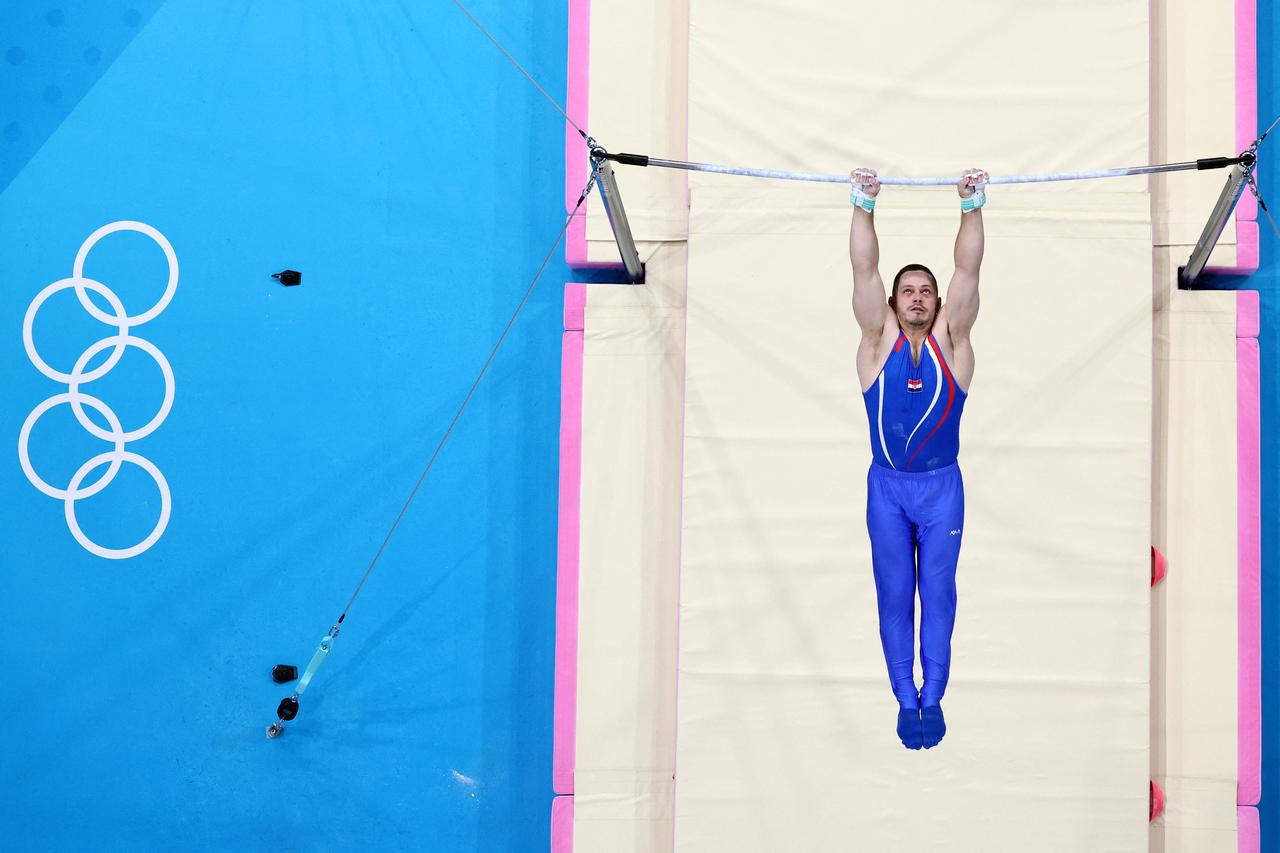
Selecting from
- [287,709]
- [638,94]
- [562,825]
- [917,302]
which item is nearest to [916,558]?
[917,302]

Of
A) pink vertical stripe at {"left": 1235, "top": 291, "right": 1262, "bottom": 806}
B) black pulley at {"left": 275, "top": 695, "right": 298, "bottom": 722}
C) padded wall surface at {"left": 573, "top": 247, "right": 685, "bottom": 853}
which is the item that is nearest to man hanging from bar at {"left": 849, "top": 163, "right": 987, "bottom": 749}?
padded wall surface at {"left": 573, "top": 247, "right": 685, "bottom": 853}

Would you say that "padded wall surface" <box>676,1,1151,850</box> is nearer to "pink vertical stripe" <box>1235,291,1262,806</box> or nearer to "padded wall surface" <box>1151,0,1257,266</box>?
"padded wall surface" <box>1151,0,1257,266</box>

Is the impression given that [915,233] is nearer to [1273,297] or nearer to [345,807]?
[1273,297]

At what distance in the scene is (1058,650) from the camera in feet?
14.0

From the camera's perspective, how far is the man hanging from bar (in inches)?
138

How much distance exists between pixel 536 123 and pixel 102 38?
2153mm

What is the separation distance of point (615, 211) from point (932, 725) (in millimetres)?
2265

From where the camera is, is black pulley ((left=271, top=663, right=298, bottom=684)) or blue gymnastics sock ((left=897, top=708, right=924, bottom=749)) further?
black pulley ((left=271, top=663, right=298, bottom=684))

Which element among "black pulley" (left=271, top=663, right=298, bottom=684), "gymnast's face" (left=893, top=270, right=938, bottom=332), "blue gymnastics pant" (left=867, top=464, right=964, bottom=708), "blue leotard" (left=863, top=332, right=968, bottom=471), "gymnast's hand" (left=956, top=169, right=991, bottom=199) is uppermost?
"gymnast's hand" (left=956, top=169, right=991, bottom=199)

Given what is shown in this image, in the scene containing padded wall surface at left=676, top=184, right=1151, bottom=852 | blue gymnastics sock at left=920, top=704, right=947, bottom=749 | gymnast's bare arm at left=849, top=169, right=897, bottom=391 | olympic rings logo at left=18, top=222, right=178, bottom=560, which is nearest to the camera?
gymnast's bare arm at left=849, top=169, right=897, bottom=391

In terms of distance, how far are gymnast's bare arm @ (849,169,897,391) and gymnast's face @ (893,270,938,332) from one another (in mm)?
45

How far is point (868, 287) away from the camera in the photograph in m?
3.57

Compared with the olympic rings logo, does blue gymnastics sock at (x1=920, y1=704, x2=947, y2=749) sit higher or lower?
lower

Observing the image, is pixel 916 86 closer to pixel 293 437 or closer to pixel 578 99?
pixel 578 99
